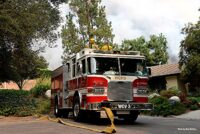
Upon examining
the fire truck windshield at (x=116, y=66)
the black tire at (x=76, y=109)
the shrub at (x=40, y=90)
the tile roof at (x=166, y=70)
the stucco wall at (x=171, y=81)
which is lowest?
the black tire at (x=76, y=109)

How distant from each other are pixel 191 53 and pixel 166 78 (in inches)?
479

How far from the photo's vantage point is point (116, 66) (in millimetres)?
17750

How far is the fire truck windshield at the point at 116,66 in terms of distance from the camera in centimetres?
1742

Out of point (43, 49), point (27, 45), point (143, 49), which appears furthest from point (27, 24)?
point (143, 49)

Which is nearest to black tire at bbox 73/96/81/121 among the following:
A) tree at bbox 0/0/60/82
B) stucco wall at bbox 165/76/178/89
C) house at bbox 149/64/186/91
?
tree at bbox 0/0/60/82

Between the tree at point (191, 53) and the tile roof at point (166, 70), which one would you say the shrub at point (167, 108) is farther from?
the tile roof at point (166, 70)

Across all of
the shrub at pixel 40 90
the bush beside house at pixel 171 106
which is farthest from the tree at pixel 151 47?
the bush beside house at pixel 171 106

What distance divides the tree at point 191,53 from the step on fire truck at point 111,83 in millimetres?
14890

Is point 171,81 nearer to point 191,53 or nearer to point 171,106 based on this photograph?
point 191,53

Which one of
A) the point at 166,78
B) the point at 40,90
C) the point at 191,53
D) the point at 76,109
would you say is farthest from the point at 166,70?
the point at 76,109

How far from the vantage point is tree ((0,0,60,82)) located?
2167 centimetres

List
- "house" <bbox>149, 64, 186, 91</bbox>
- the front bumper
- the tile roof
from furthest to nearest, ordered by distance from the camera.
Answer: the tile roof
"house" <bbox>149, 64, 186, 91</bbox>
the front bumper

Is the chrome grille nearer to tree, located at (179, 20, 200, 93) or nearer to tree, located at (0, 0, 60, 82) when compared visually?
tree, located at (0, 0, 60, 82)

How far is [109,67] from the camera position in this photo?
17.6 m
